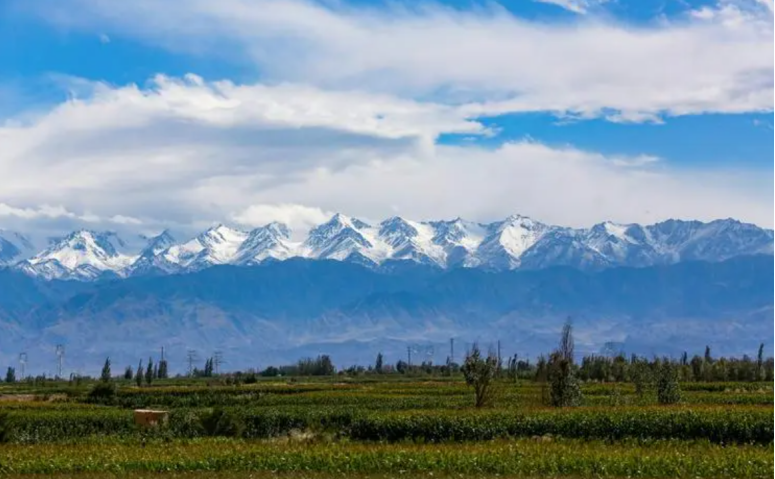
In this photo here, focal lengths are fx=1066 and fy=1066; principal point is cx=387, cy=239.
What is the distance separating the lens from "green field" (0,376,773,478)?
1534 inches

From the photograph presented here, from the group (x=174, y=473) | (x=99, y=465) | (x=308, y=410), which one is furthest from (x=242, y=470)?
(x=308, y=410)

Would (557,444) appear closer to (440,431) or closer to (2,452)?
(440,431)

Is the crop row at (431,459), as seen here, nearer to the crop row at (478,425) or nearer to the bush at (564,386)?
the crop row at (478,425)

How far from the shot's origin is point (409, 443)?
50.7 m

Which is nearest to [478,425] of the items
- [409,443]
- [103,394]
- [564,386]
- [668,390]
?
[409,443]

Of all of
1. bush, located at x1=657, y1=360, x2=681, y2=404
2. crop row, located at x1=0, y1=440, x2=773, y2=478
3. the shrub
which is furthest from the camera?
bush, located at x1=657, y1=360, x2=681, y2=404

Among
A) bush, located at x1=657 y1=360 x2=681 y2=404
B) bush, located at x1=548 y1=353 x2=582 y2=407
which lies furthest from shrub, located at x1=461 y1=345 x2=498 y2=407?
bush, located at x1=657 y1=360 x2=681 y2=404

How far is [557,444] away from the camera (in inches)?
1817

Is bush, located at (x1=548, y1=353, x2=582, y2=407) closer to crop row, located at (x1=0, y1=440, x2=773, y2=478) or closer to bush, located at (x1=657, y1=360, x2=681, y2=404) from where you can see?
bush, located at (x1=657, y1=360, x2=681, y2=404)

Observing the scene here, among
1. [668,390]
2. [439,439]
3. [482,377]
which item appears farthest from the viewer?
[668,390]

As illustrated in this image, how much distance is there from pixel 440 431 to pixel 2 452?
69.3ft

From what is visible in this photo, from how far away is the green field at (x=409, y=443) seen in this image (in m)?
39.0

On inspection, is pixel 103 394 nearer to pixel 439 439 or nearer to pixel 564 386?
pixel 564 386

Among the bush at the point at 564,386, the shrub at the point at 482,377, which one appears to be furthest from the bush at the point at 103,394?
the bush at the point at 564,386
